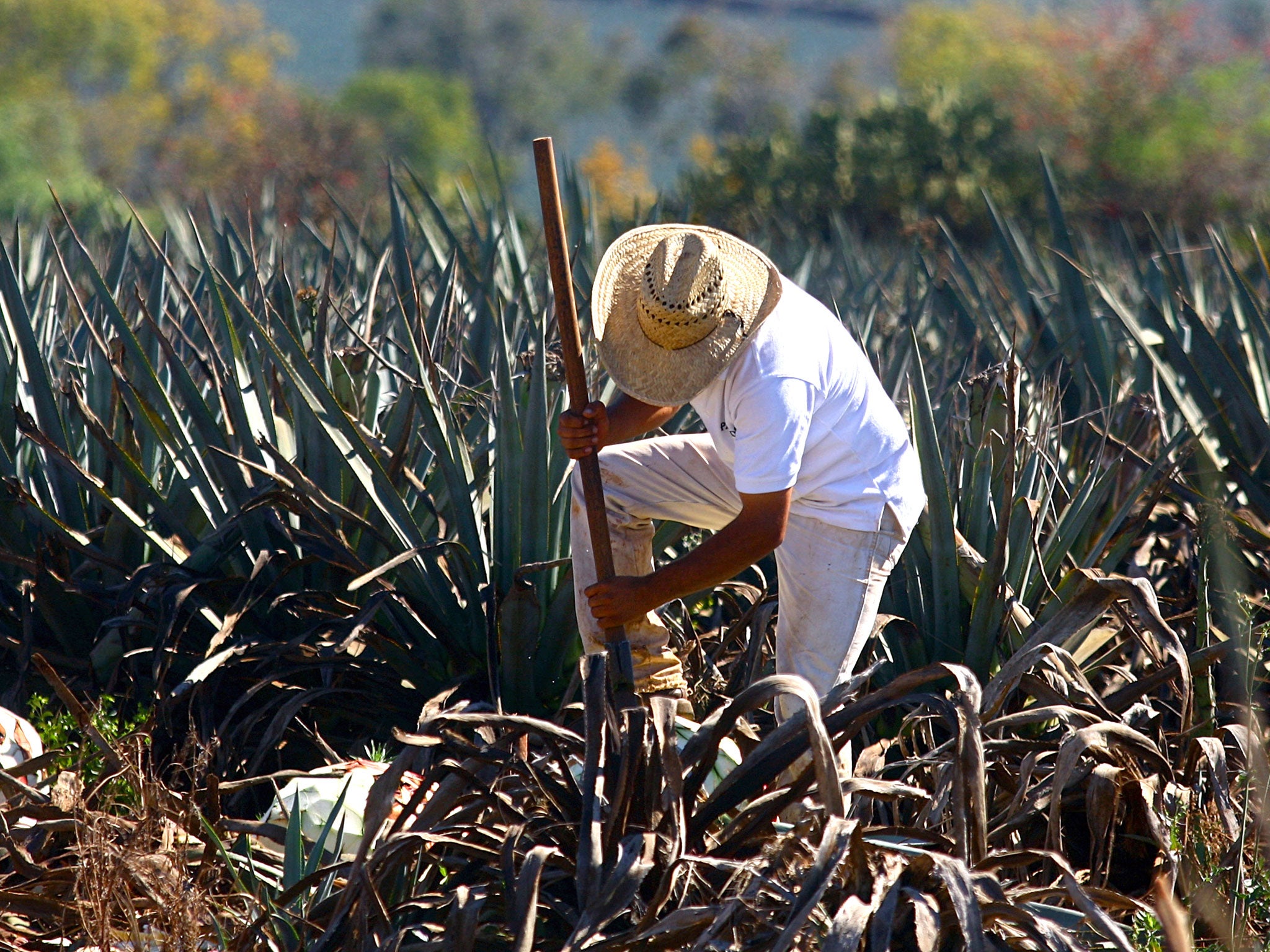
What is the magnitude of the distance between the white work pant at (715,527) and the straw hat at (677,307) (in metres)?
0.22

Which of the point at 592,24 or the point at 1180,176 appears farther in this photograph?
the point at 592,24

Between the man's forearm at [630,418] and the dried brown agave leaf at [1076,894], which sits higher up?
the man's forearm at [630,418]

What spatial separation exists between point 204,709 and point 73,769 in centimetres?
57

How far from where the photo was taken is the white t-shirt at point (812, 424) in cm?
252

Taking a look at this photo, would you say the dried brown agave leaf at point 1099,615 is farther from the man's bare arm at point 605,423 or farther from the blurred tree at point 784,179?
the blurred tree at point 784,179

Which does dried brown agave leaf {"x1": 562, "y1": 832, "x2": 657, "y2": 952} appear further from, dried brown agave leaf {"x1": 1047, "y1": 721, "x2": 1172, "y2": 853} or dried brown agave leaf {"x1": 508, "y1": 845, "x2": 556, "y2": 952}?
dried brown agave leaf {"x1": 1047, "y1": 721, "x2": 1172, "y2": 853}

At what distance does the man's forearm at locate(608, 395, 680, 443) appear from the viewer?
2973 mm

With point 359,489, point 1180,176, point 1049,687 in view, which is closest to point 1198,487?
point 1049,687

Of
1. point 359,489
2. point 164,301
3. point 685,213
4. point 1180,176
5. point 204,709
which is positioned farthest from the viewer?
point 1180,176

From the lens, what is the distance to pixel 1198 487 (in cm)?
400

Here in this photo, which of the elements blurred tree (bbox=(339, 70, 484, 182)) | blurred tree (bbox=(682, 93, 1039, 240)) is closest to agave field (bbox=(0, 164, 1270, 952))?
blurred tree (bbox=(682, 93, 1039, 240))

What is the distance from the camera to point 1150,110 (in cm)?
1841

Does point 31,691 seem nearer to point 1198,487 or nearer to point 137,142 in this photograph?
point 1198,487

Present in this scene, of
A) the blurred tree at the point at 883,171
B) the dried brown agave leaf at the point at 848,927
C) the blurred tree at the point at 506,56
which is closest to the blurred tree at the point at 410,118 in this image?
the blurred tree at the point at 506,56
